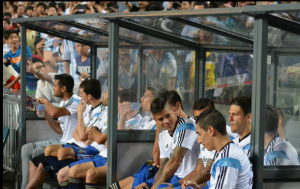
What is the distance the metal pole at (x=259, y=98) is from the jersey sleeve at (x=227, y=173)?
10.6 inches

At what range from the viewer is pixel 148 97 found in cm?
602

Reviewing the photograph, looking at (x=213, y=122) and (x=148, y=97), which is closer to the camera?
(x=213, y=122)

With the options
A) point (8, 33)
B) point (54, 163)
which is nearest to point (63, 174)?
point (54, 163)

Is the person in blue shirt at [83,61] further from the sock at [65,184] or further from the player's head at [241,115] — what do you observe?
the player's head at [241,115]

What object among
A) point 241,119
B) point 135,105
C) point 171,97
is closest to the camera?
point 241,119

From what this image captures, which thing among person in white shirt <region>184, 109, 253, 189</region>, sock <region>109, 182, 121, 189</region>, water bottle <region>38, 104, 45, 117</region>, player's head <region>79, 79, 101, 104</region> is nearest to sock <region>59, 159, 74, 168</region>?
player's head <region>79, 79, 101, 104</region>

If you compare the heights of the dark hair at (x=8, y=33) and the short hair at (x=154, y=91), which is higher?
the dark hair at (x=8, y=33)

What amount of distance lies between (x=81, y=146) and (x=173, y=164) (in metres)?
1.94

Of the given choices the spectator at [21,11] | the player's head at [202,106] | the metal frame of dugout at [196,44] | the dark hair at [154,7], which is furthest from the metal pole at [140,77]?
the spectator at [21,11]

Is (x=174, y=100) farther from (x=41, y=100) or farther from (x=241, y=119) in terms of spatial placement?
(x=41, y=100)

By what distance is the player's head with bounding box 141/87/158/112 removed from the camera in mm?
5953

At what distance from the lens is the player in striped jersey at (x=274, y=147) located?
14.3 ft

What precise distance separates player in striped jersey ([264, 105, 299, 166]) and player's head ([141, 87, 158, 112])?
5.78 ft

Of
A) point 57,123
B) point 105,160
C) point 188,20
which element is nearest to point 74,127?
point 57,123
